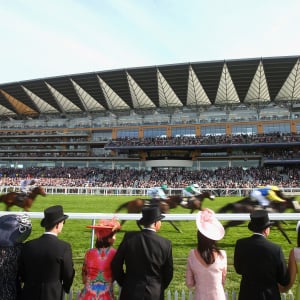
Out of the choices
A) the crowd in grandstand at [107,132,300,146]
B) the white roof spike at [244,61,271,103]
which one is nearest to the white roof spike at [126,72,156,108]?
the crowd in grandstand at [107,132,300,146]

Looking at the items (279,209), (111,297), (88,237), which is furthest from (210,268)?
(279,209)

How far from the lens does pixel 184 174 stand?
135 feet

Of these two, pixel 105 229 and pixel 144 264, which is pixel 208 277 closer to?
pixel 144 264

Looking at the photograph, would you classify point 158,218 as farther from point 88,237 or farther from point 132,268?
point 88,237

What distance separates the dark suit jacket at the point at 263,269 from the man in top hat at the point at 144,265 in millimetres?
685

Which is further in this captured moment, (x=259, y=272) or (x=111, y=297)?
(x=111, y=297)

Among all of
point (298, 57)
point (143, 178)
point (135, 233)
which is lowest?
point (143, 178)

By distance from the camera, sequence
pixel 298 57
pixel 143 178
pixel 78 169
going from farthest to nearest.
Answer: pixel 78 169
pixel 143 178
pixel 298 57

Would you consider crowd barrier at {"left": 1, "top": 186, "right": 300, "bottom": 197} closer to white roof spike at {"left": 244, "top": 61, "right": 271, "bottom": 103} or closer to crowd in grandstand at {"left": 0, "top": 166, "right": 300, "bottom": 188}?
crowd in grandstand at {"left": 0, "top": 166, "right": 300, "bottom": 188}

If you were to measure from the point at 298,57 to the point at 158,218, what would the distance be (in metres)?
43.5

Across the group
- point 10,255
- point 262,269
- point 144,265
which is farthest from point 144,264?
point 10,255

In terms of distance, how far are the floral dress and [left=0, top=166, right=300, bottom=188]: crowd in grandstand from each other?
3056 centimetres

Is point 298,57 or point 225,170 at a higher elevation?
point 298,57

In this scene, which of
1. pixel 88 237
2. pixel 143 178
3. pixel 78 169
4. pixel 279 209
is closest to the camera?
pixel 88 237
